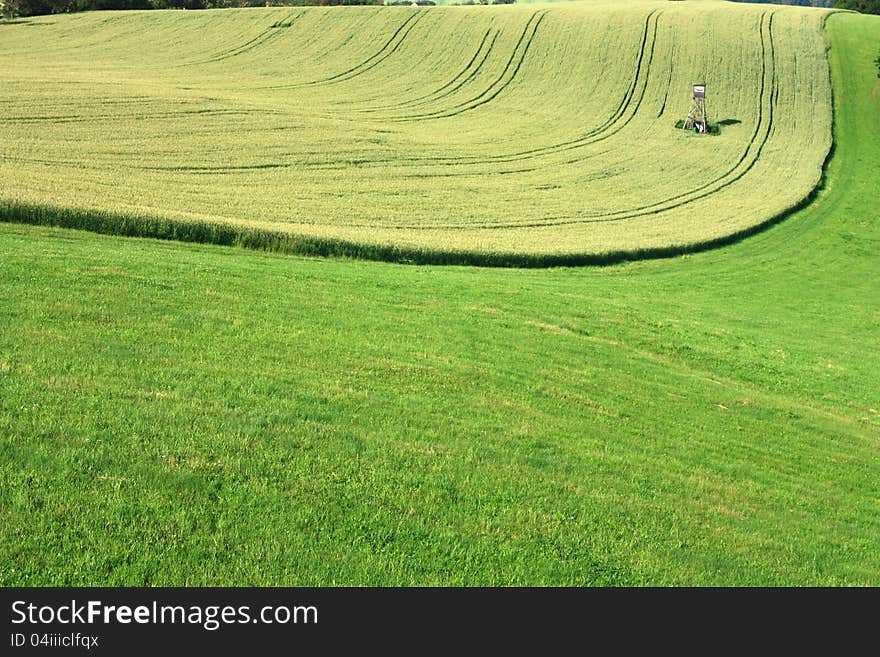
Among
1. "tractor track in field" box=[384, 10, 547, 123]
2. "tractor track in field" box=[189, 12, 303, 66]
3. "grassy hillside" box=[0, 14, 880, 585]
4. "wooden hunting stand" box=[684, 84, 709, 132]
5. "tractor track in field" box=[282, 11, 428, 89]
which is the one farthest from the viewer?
"tractor track in field" box=[189, 12, 303, 66]

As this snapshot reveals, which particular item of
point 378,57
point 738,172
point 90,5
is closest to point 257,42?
point 378,57

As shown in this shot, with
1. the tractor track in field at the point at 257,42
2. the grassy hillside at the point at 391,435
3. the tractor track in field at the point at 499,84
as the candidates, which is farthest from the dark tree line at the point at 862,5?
the grassy hillside at the point at 391,435

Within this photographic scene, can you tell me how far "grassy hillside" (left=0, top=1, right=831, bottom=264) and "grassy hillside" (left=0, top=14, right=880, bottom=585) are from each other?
8.38 m

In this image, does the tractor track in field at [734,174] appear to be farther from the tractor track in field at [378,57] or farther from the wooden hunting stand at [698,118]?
the tractor track in field at [378,57]

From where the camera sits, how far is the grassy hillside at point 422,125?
2783 cm

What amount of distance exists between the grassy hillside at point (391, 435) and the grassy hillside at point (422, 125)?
8.38 m

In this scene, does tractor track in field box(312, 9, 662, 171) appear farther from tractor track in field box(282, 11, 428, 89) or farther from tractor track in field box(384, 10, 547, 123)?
tractor track in field box(282, 11, 428, 89)

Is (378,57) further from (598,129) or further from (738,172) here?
(738,172)

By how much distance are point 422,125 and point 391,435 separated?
139ft

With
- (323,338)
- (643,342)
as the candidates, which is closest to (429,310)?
(323,338)

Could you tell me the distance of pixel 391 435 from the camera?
10.4 metres

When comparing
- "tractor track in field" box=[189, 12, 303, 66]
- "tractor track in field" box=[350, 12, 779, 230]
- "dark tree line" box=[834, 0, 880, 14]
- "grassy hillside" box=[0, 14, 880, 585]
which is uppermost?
"dark tree line" box=[834, 0, 880, 14]

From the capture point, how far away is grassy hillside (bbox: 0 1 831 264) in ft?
91.3

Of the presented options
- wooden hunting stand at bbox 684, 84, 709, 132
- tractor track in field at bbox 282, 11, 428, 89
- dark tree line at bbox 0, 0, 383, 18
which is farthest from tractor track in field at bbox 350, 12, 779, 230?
dark tree line at bbox 0, 0, 383, 18
